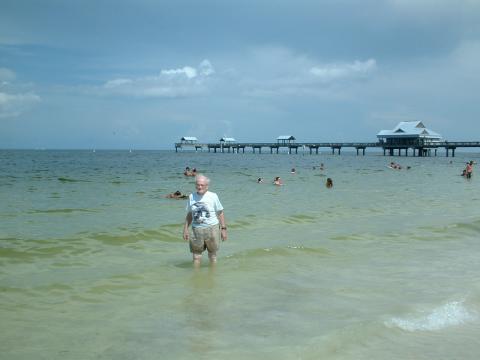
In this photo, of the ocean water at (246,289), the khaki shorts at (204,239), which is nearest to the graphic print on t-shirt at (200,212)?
the khaki shorts at (204,239)

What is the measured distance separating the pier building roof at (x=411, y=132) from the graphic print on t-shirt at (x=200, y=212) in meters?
85.6

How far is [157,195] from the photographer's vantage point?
20469mm

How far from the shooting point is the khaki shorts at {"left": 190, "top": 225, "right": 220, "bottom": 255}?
277 inches

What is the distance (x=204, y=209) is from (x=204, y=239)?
507mm

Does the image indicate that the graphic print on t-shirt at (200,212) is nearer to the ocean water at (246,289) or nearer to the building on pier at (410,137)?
the ocean water at (246,289)

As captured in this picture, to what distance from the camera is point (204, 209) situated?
6980 millimetres

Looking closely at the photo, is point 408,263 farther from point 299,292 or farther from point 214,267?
point 214,267

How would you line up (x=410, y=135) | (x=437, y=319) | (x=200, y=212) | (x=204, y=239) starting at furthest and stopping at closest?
(x=410, y=135), (x=204, y=239), (x=200, y=212), (x=437, y=319)

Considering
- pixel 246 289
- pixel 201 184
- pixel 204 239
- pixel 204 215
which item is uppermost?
pixel 201 184

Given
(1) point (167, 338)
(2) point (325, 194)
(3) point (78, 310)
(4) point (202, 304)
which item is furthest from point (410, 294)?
(2) point (325, 194)

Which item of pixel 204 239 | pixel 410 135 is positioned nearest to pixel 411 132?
pixel 410 135

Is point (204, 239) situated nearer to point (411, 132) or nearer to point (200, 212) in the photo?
point (200, 212)

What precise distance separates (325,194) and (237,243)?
467 inches

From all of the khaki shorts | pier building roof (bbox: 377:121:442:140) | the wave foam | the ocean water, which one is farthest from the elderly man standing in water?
pier building roof (bbox: 377:121:442:140)
